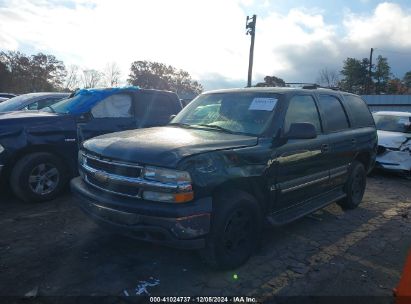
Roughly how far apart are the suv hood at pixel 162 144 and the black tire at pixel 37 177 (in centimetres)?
181

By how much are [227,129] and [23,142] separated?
10.2ft

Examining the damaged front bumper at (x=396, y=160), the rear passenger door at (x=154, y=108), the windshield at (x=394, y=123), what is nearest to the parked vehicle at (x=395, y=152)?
the damaged front bumper at (x=396, y=160)

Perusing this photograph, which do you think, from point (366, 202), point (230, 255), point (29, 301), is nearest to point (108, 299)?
point (29, 301)

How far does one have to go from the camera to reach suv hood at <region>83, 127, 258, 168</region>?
3.24 metres

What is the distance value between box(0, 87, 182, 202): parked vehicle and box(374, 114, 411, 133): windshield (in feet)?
20.9

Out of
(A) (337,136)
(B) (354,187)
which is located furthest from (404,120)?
(A) (337,136)

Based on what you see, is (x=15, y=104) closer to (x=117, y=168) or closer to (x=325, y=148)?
(x=117, y=168)

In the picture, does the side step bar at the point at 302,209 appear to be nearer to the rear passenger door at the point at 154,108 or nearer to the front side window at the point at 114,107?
the rear passenger door at the point at 154,108

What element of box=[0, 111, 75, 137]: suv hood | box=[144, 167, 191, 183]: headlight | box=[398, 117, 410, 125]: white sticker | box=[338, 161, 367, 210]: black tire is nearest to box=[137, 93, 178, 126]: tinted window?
box=[0, 111, 75, 137]: suv hood

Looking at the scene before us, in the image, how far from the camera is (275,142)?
401cm

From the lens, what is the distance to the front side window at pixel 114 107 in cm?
636

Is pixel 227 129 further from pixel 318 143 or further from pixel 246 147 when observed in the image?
pixel 318 143

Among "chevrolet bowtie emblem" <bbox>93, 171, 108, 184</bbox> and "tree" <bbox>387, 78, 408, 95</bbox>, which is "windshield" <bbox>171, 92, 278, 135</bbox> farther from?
"tree" <bbox>387, 78, 408, 95</bbox>

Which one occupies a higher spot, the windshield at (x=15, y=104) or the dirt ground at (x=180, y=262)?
the windshield at (x=15, y=104)
